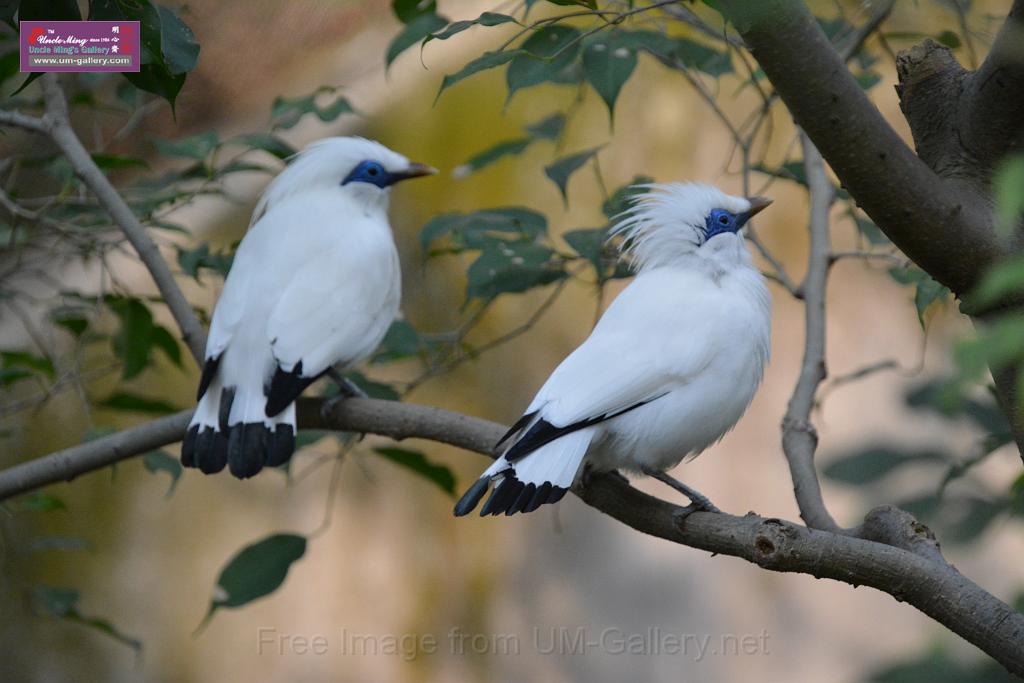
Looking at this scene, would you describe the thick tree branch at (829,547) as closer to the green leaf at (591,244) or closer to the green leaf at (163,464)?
the green leaf at (163,464)

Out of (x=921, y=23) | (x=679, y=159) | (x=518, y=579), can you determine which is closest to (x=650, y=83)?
(x=679, y=159)

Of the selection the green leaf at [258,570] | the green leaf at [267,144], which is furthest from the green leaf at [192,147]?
the green leaf at [258,570]

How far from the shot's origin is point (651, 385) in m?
1.92

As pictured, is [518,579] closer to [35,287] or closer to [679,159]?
[679,159]

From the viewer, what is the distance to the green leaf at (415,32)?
2.24 metres

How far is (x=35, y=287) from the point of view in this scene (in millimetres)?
4715

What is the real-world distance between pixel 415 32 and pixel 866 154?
1.19 meters

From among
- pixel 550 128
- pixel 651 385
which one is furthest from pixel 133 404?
pixel 651 385

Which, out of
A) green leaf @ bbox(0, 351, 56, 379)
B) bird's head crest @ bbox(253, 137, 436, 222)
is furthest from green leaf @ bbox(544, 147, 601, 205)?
green leaf @ bbox(0, 351, 56, 379)

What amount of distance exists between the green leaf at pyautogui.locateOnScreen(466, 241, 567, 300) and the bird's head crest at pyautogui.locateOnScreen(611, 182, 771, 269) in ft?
0.62

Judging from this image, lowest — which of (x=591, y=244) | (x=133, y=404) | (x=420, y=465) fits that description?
(x=420, y=465)

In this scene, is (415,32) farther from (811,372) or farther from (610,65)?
(811,372)

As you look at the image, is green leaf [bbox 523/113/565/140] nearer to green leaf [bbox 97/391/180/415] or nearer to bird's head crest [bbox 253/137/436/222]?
bird's head crest [bbox 253/137/436/222]

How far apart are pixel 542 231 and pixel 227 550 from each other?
268 cm
